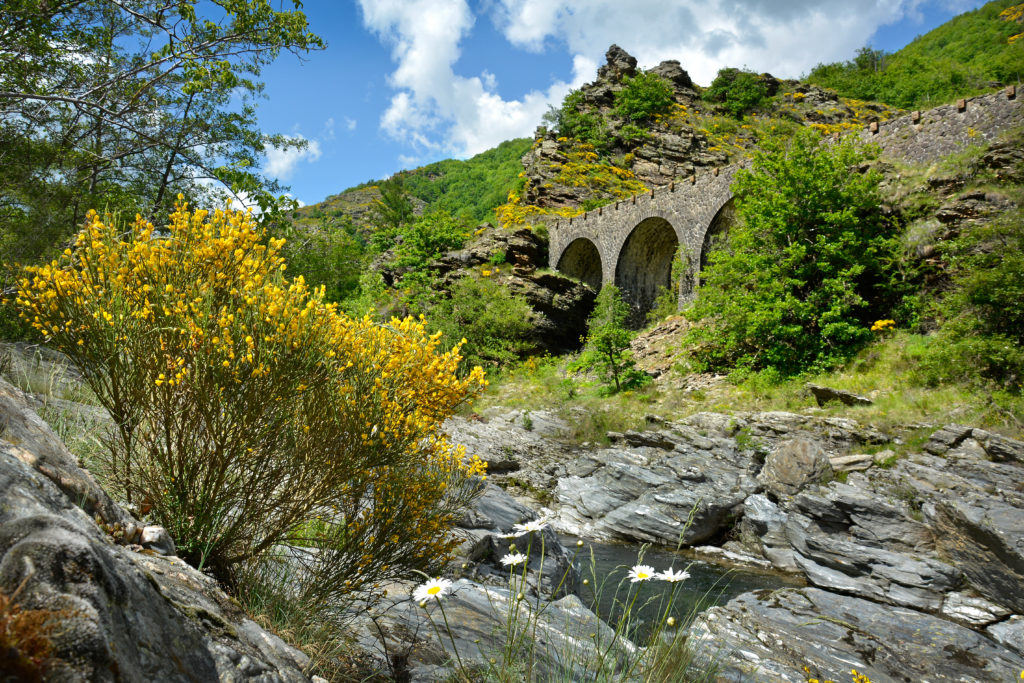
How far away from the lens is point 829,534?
8578 mm

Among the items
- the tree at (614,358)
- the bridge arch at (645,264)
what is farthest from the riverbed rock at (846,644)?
the bridge arch at (645,264)

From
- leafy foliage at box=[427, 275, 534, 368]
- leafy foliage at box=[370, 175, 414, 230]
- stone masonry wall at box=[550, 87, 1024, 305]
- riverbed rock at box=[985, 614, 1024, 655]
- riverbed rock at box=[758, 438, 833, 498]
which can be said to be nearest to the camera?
riverbed rock at box=[985, 614, 1024, 655]

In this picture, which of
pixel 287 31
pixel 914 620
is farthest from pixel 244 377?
pixel 914 620

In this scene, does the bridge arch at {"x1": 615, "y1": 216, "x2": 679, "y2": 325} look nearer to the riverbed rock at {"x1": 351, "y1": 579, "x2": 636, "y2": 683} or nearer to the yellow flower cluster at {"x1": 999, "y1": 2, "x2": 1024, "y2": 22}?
the riverbed rock at {"x1": 351, "y1": 579, "x2": 636, "y2": 683}

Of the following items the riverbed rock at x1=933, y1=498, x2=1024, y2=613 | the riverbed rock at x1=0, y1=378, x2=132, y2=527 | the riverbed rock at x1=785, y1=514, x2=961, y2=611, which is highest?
the riverbed rock at x1=0, y1=378, x2=132, y2=527

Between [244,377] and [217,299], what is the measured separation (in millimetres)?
521

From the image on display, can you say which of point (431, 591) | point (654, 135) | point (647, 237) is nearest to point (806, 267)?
point (647, 237)

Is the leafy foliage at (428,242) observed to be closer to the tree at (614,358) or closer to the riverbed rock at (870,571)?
the tree at (614,358)

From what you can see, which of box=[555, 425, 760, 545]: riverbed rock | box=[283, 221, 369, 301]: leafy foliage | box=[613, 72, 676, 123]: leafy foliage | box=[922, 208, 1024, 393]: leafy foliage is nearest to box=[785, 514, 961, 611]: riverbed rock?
box=[555, 425, 760, 545]: riverbed rock

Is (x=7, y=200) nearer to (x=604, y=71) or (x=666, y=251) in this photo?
(x=666, y=251)

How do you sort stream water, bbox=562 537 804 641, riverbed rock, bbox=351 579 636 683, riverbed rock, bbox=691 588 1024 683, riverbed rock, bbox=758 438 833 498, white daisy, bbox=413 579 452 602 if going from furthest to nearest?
riverbed rock, bbox=758 438 833 498 < stream water, bbox=562 537 804 641 < riverbed rock, bbox=691 588 1024 683 < riverbed rock, bbox=351 579 636 683 < white daisy, bbox=413 579 452 602

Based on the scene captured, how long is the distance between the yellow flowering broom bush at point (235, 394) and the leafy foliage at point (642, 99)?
39812mm

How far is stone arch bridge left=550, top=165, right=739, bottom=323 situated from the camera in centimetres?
2081

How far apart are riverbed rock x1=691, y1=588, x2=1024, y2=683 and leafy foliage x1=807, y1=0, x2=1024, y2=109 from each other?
41.9m
